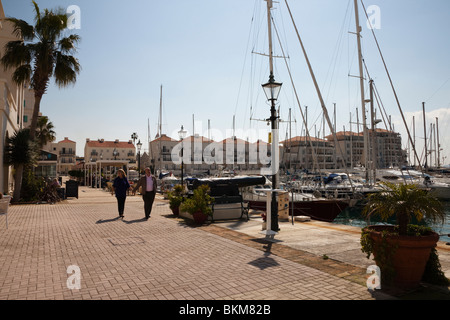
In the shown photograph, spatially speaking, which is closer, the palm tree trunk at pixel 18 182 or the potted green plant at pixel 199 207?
the potted green plant at pixel 199 207

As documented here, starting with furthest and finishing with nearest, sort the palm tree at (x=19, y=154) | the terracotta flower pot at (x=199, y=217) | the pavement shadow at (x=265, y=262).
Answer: the palm tree at (x=19, y=154) → the terracotta flower pot at (x=199, y=217) → the pavement shadow at (x=265, y=262)

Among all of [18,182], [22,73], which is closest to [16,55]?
[22,73]

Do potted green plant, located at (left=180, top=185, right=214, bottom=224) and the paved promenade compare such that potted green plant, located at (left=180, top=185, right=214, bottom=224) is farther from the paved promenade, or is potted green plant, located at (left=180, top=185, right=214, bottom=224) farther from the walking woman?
the walking woman

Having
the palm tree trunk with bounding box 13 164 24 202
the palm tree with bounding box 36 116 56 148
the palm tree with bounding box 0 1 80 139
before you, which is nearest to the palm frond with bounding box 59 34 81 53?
the palm tree with bounding box 0 1 80 139

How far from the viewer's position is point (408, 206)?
471 cm

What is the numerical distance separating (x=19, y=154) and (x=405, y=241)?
20.5 metres

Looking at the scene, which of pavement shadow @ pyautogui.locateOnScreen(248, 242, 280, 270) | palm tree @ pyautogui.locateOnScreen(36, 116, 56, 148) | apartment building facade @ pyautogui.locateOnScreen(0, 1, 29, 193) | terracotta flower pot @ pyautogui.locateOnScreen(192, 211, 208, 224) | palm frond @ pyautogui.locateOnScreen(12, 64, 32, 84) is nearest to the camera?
pavement shadow @ pyautogui.locateOnScreen(248, 242, 280, 270)

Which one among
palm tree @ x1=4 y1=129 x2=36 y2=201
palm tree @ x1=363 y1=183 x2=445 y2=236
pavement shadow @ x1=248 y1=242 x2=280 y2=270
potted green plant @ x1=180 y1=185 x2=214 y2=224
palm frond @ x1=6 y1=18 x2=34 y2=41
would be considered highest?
palm frond @ x1=6 y1=18 x2=34 y2=41

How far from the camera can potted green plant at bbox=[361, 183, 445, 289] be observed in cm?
456

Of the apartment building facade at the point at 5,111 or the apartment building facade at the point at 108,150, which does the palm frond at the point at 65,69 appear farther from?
the apartment building facade at the point at 108,150

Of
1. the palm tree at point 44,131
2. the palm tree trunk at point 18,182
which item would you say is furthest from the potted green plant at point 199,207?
the palm tree at point 44,131

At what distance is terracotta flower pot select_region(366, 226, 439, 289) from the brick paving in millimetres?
591

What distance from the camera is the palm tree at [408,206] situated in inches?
184
